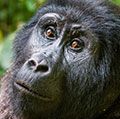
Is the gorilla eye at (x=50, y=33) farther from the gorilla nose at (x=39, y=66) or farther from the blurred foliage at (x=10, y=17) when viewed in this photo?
the blurred foliage at (x=10, y=17)

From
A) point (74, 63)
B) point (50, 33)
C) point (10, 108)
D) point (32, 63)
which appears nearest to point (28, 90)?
point (32, 63)

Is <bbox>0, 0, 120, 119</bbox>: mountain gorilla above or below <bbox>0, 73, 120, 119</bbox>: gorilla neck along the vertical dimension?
above

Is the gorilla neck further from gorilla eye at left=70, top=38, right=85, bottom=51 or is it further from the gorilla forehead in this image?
the gorilla forehead

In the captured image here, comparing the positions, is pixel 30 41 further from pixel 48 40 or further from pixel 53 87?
pixel 53 87

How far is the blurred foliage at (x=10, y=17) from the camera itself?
542 centimetres

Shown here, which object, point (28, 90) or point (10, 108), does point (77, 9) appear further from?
point (10, 108)

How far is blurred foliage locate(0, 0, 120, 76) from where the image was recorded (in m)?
5.42

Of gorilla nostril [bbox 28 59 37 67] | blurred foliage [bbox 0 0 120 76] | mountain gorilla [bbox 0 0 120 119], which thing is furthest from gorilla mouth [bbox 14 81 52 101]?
blurred foliage [bbox 0 0 120 76]

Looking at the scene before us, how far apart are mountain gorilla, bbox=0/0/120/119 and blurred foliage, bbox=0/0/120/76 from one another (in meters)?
1.34

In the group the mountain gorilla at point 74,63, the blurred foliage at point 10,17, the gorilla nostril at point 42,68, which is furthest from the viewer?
the blurred foliage at point 10,17

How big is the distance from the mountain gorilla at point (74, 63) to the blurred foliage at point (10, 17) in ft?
4.39

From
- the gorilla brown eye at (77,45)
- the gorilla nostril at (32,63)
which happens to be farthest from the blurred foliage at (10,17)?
the gorilla nostril at (32,63)

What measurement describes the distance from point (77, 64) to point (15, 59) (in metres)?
0.59

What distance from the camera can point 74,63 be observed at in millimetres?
3893
